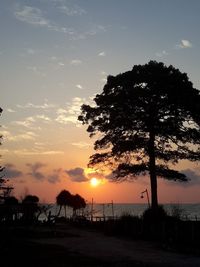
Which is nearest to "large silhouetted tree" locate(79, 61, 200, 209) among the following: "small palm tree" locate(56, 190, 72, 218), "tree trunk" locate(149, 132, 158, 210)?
"tree trunk" locate(149, 132, 158, 210)

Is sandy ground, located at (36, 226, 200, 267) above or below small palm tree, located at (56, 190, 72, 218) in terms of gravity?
below

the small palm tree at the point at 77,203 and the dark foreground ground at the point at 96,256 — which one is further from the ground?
the small palm tree at the point at 77,203

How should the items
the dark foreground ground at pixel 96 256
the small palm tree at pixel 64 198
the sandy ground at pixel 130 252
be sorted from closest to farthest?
1. the dark foreground ground at pixel 96 256
2. the sandy ground at pixel 130 252
3. the small palm tree at pixel 64 198

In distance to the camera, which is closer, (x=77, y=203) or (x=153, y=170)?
(x=153, y=170)

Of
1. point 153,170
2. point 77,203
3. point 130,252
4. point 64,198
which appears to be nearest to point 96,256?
point 130,252

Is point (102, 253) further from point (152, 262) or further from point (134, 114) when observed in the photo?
point (134, 114)

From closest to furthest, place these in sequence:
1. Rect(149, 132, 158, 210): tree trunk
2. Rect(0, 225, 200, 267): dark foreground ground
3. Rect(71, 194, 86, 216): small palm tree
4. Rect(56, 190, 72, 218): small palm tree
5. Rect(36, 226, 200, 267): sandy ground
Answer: Rect(0, 225, 200, 267): dark foreground ground
Rect(36, 226, 200, 267): sandy ground
Rect(149, 132, 158, 210): tree trunk
Rect(56, 190, 72, 218): small palm tree
Rect(71, 194, 86, 216): small palm tree

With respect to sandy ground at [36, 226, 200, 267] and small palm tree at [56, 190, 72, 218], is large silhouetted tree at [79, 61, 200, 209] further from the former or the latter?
small palm tree at [56, 190, 72, 218]

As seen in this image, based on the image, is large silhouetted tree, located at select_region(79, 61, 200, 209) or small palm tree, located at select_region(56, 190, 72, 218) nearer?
large silhouetted tree, located at select_region(79, 61, 200, 209)

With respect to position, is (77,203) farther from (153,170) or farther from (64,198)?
Result: (153,170)

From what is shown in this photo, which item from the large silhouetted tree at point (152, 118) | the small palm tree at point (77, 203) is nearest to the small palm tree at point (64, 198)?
the small palm tree at point (77, 203)

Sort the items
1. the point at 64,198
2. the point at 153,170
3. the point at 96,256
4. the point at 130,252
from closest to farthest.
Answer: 1. the point at 96,256
2. the point at 130,252
3. the point at 153,170
4. the point at 64,198

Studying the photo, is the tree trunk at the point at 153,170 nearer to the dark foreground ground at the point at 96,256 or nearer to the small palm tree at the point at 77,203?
the dark foreground ground at the point at 96,256

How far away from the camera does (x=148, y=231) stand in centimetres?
3747
